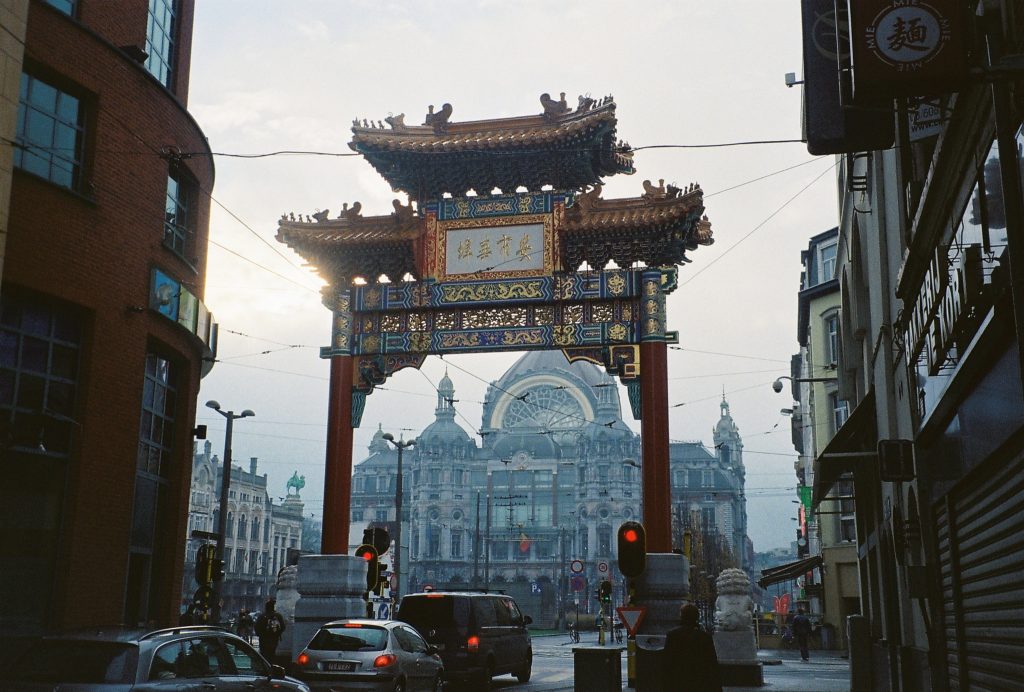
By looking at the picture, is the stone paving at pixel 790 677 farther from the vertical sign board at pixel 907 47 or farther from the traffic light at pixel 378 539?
the vertical sign board at pixel 907 47

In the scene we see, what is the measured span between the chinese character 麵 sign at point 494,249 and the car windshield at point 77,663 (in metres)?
16.6

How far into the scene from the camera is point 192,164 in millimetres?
20141

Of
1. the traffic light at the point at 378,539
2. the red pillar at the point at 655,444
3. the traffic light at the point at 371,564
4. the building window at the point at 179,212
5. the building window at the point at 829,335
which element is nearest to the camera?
the building window at the point at 179,212

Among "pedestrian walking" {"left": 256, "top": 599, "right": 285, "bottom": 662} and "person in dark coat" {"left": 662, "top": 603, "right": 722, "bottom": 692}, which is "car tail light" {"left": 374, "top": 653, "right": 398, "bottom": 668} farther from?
"pedestrian walking" {"left": 256, "top": 599, "right": 285, "bottom": 662}

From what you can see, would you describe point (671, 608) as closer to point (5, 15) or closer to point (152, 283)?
point (152, 283)

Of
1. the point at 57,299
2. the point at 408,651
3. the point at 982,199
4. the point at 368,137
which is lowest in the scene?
the point at 408,651

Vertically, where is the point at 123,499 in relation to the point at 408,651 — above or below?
above

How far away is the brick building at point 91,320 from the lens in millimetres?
15297

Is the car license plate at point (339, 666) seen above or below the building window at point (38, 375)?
below

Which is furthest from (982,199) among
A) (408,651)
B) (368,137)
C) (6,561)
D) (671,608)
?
(368,137)

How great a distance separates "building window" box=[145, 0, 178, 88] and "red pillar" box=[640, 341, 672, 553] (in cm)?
1153

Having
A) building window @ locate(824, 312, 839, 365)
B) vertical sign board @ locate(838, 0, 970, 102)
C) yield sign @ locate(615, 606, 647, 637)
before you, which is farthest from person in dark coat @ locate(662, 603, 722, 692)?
building window @ locate(824, 312, 839, 365)

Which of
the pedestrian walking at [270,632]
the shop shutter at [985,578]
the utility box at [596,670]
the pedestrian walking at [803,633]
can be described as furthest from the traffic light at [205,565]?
the pedestrian walking at [803,633]

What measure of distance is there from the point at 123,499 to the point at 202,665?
8265 mm
